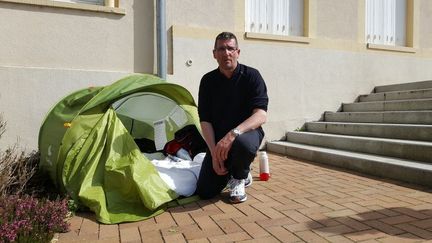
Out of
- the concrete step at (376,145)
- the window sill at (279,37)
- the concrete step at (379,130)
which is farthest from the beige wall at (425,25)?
the concrete step at (376,145)

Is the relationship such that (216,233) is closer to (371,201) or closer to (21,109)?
(371,201)

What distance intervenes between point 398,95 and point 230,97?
4.26 m

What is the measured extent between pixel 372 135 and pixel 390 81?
291cm

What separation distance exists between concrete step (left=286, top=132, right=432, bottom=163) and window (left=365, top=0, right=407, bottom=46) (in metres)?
2.97

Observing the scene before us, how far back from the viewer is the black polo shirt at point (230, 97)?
3295mm

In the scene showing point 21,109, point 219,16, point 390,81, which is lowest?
point 21,109

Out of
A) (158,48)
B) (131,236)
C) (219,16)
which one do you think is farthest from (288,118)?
(131,236)

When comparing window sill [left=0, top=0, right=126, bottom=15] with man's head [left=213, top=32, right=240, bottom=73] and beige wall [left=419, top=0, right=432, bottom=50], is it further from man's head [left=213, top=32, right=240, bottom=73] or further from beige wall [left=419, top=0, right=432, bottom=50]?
beige wall [left=419, top=0, right=432, bottom=50]

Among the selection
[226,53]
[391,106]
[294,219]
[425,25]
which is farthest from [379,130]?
[425,25]

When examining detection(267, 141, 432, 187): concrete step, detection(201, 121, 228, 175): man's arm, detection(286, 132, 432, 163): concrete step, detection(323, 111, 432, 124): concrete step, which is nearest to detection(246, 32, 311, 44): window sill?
detection(323, 111, 432, 124): concrete step

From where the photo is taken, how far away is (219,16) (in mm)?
6242

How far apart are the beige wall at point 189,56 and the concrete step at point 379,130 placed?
645mm

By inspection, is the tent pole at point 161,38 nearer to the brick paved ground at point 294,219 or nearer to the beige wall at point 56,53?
the beige wall at point 56,53

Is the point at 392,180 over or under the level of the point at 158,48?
under
